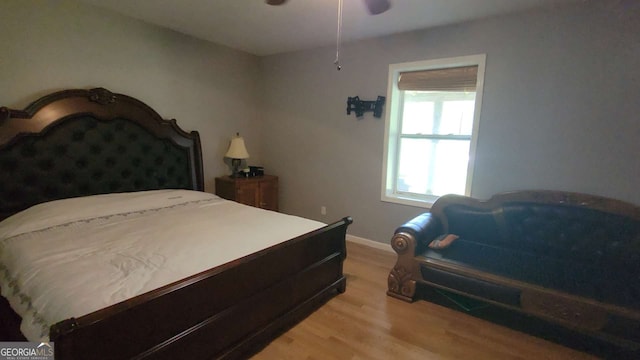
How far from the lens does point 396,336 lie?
6.40ft

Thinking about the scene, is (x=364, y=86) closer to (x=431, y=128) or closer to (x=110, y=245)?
(x=431, y=128)

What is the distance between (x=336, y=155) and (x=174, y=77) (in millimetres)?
1943

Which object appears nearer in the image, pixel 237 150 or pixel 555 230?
pixel 555 230

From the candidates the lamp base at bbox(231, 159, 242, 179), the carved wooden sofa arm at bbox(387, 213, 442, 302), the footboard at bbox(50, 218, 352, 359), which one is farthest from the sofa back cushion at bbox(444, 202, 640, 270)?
the lamp base at bbox(231, 159, 242, 179)

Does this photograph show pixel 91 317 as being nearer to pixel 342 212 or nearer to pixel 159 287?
pixel 159 287

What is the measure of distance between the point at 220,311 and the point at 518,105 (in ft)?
9.02

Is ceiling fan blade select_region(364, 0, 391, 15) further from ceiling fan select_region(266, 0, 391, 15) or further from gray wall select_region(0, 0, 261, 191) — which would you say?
gray wall select_region(0, 0, 261, 191)

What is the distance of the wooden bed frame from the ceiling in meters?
0.86

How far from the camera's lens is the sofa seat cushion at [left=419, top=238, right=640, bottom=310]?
184cm

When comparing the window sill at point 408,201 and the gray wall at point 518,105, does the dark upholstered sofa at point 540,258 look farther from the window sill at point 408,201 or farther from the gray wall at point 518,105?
the window sill at point 408,201

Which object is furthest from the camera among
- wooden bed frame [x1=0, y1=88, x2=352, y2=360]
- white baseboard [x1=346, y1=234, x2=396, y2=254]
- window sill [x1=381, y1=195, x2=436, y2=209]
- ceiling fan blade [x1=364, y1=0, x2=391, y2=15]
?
white baseboard [x1=346, y1=234, x2=396, y2=254]

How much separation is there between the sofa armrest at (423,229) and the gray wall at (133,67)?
7.94 ft

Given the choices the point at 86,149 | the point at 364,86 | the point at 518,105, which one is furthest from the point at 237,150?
the point at 518,105

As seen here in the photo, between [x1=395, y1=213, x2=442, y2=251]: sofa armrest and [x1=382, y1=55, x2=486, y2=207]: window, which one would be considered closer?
[x1=395, y1=213, x2=442, y2=251]: sofa armrest
